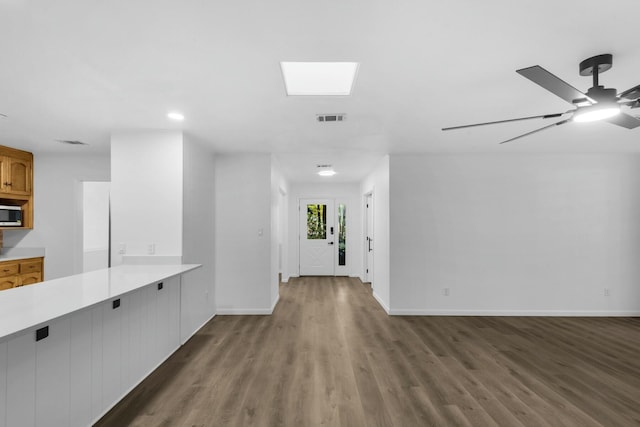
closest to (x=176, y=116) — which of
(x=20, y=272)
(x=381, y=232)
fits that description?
(x=20, y=272)

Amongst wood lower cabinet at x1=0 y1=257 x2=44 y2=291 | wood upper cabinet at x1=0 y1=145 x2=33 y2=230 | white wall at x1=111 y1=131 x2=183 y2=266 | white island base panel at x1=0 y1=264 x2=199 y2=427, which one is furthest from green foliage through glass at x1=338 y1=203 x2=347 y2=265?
wood upper cabinet at x1=0 y1=145 x2=33 y2=230

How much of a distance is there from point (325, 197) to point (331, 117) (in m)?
4.99

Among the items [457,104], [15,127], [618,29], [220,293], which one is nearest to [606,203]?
[457,104]

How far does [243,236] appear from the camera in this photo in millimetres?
4738

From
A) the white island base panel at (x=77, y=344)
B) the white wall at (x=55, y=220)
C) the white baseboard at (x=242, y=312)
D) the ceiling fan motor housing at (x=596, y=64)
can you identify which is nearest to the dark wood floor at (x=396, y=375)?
the white baseboard at (x=242, y=312)

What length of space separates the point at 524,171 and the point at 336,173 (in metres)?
3.25

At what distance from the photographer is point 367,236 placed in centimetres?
745

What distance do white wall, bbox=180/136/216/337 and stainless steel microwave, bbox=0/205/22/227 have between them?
268 cm

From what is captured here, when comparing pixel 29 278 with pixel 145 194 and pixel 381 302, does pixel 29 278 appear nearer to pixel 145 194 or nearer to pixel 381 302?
pixel 145 194

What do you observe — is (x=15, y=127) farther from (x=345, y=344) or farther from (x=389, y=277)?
(x=389, y=277)

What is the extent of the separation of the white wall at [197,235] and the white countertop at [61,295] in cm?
91

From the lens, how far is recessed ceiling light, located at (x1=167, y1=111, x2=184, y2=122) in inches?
117

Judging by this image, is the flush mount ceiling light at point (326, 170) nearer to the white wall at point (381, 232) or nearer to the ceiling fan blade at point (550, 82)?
the white wall at point (381, 232)

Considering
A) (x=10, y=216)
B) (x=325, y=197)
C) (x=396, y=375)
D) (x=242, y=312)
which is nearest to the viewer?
(x=396, y=375)
